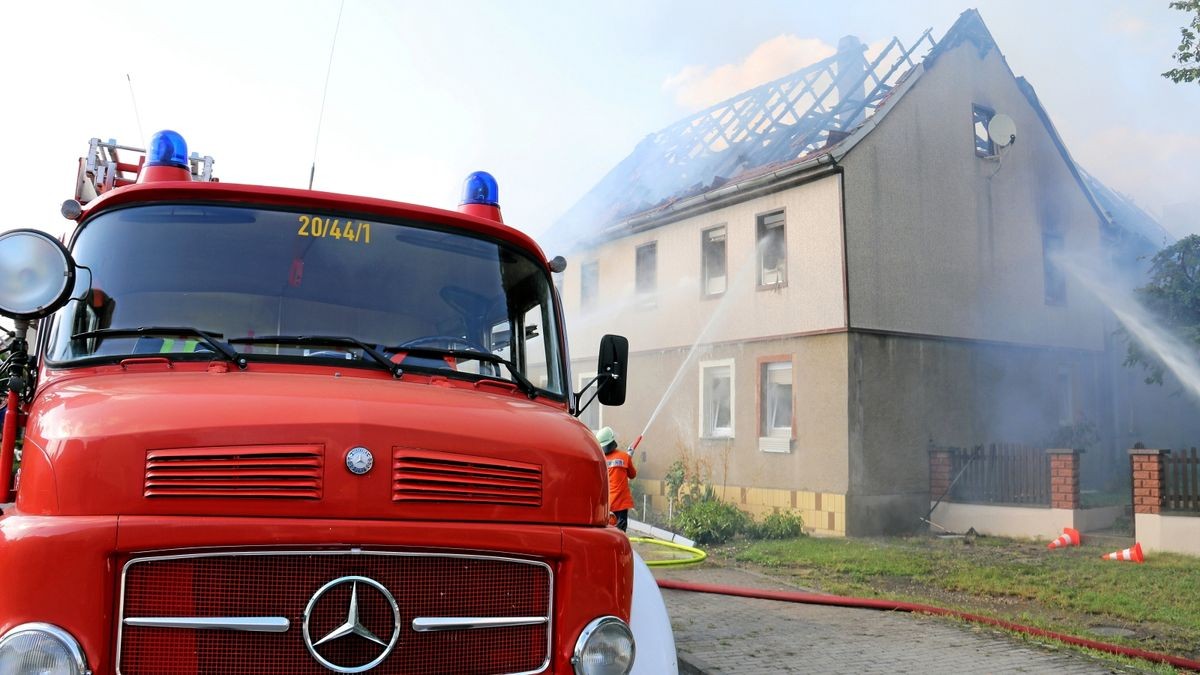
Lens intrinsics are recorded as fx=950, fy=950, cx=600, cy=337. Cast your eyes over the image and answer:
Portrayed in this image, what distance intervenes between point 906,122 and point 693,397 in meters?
6.31

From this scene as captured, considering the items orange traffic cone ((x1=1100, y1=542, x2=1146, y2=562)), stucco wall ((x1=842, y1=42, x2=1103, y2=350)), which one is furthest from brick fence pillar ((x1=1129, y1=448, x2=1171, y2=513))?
stucco wall ((x1=842, y1=42, x2=1103, y2=350))

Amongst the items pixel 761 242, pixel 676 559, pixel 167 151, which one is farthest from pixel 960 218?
pixel 167 151

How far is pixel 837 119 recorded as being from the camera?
63.3 feet

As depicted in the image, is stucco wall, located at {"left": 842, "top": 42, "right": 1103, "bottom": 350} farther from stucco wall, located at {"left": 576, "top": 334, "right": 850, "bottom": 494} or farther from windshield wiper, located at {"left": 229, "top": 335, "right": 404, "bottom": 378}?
windshield wiper, located at {"left": 229, "top": 335, "right": 404, "bottom": 378}

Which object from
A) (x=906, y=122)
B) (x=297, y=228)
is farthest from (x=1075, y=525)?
(x=297, y=228)

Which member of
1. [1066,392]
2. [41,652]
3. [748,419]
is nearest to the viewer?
[41,652]

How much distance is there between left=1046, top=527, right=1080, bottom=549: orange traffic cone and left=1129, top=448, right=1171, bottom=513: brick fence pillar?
1.08 metres

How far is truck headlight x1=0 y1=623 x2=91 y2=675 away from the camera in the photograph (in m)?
2.35

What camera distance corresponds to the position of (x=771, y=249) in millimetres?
17109

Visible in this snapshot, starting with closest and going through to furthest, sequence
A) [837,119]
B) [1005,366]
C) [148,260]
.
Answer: [148,260] < [1005,366] < [837,119]

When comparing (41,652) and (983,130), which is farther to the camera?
(983,130)

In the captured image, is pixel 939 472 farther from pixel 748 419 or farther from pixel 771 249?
pixel 771 249

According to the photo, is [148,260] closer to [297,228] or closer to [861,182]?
[297,228]

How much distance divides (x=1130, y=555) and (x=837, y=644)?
245 inches
